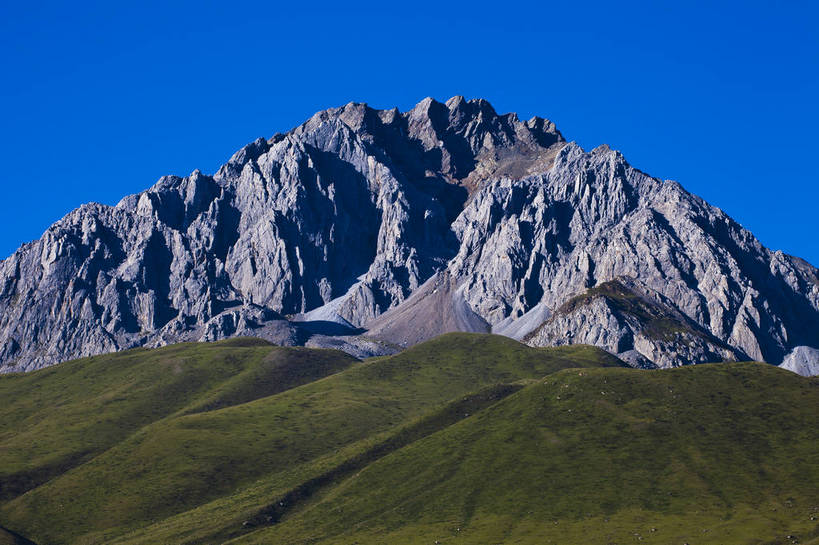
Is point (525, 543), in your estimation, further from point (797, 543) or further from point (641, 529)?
point (797, 543)

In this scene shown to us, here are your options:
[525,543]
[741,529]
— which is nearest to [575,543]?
[525,543]

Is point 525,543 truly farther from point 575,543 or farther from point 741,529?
point 741,529

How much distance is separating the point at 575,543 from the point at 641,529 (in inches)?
533

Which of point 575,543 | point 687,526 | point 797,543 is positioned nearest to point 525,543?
point 575,543

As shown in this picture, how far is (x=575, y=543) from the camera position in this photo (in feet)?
639

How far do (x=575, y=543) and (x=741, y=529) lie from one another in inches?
1148

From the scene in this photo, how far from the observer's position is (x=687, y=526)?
19875cm

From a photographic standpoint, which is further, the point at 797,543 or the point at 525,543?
the point at 525,543

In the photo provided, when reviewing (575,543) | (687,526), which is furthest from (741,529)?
(575,543)

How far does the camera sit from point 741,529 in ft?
633

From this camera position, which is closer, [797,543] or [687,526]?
[797,543]

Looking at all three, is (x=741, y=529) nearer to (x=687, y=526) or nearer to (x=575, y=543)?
(x=687, y=526)

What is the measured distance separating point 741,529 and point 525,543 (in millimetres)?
38111

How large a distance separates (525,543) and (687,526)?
2953 cm
